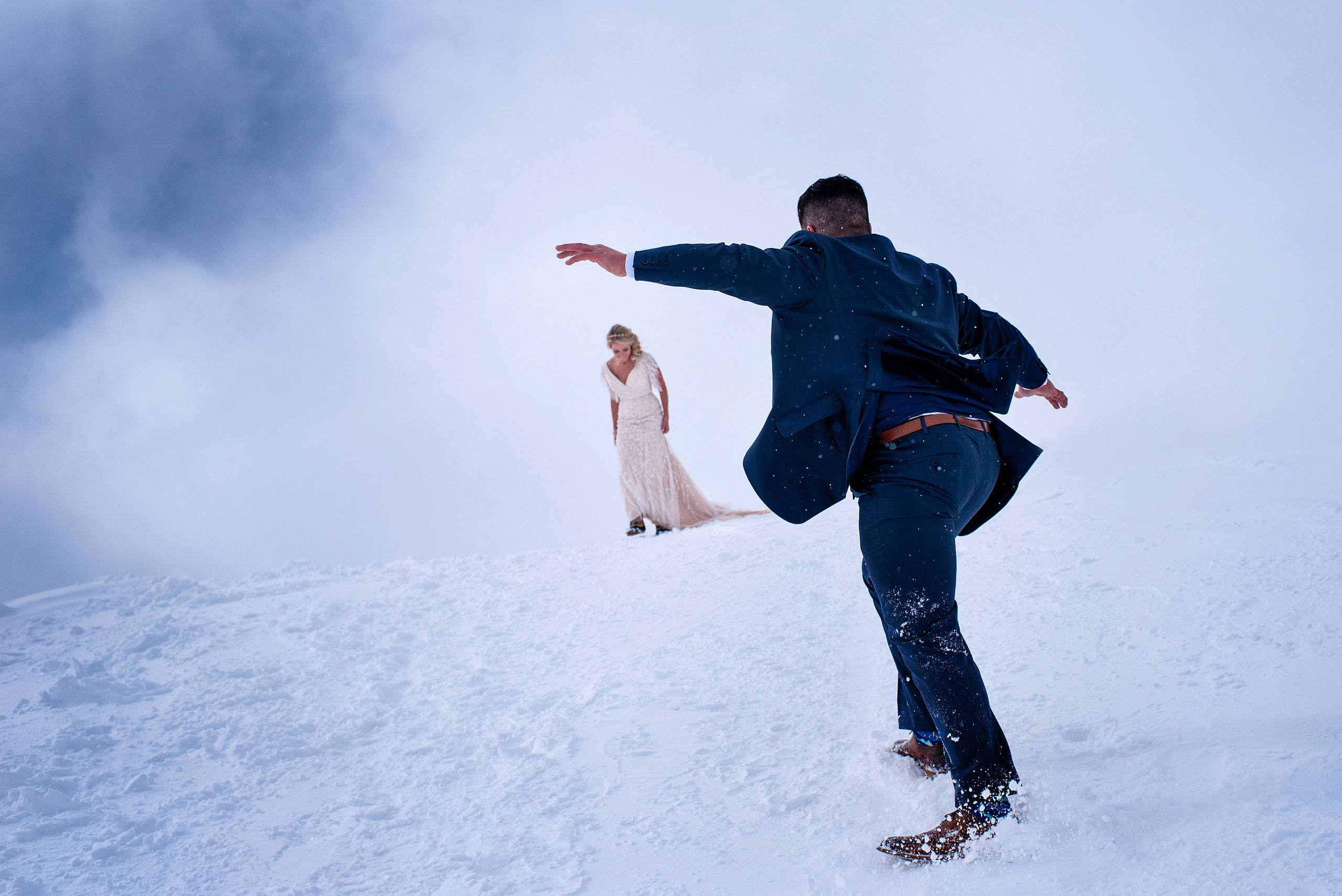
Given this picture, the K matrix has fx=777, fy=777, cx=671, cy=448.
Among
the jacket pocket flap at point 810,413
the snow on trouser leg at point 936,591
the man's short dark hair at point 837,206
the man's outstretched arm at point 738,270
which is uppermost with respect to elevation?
the man's short dark hair at point 837,206

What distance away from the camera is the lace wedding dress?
6.43 meters

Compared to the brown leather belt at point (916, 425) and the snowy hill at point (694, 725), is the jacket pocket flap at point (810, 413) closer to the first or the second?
the brown leather belt at point (916, 425)

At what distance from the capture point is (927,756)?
1947 millimetres

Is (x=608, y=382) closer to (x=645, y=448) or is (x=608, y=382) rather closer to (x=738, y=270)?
(x=645, y=448)

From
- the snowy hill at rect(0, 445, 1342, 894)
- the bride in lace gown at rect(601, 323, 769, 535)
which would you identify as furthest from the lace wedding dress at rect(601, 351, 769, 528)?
the snowy hill at rect(0, 445, 1342, 894)

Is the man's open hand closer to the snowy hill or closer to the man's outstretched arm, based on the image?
the man's outstretched arm

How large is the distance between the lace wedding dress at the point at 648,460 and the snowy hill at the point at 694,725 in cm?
222

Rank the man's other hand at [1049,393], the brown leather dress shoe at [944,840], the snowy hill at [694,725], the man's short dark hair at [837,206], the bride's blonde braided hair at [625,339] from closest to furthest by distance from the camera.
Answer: the brown leather dress shoe at [944,840]
the snowy hill at [694,725]
the man's short dark hair at [837,206]
the man's other hand at [1049,393]
the bride's blonde braided hair at [625,339]

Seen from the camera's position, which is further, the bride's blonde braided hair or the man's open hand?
the bride's blonde braided hair

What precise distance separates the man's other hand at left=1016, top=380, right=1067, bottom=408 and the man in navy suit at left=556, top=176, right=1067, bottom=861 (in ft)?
1.60

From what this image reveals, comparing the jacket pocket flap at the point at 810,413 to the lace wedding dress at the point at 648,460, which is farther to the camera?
the lace wedding dress at the point at 648,460

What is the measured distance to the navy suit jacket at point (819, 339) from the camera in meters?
1.62

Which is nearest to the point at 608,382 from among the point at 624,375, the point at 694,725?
the point at 624,375

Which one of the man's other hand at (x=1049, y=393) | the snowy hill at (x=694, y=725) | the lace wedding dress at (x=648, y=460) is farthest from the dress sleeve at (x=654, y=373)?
the man's other hand at (x=1049, y=393)
